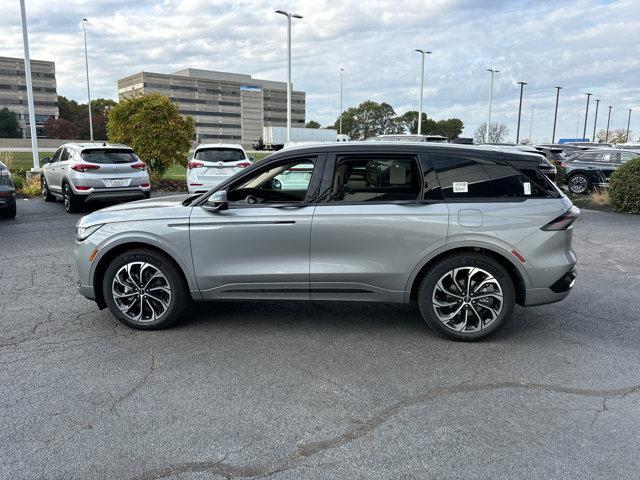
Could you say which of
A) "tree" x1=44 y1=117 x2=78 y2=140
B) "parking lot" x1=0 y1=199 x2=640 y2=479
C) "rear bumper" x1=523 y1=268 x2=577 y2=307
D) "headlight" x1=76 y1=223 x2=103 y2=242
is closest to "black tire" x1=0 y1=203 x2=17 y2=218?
"parking lot" x1=0 y1=199 x2=640 y2=479

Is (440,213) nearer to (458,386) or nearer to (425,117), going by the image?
(458,386)

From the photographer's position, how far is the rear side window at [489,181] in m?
4.42

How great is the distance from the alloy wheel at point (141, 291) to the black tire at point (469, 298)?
92.4 inches

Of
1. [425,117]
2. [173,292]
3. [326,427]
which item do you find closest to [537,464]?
[326,427]

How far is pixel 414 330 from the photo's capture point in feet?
15.8

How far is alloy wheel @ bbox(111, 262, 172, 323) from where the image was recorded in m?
4.70

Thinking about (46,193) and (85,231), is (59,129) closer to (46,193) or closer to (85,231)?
(46,193)

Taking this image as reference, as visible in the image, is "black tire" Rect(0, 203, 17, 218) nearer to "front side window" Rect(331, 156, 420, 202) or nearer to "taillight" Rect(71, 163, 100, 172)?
"taillight" Rect(71, 163, 100, 172)

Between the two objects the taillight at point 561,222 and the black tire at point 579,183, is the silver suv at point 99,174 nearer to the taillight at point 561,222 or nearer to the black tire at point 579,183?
the taillight at point 561,222

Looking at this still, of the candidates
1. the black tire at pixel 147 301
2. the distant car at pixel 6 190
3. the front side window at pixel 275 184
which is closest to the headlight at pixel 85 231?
the black tire at pixel 147 301

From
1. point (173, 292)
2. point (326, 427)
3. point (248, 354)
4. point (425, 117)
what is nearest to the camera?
point (326, 427)

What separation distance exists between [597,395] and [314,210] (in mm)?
2550

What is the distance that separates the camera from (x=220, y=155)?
13594 millimetres

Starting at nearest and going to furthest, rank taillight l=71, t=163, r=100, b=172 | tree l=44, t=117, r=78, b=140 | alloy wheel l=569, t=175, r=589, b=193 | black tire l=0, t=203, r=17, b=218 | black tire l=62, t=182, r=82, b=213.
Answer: black tire l=0, t=203, r=17, b=218, taillight l=71, t=163, r=100, b=172, black tire l=62, t=182, r=82, b=213, alloy wheel l=569, t=175, r=589, b=193, tree l=44, t=117, r=78, b=140
